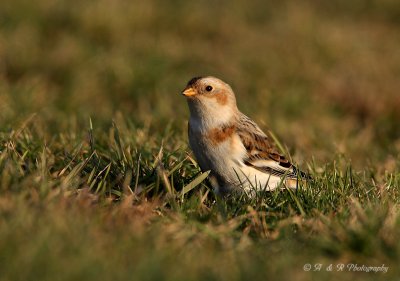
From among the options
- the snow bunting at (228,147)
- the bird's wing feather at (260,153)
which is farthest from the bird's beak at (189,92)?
the bird's wing feather at (260,153)

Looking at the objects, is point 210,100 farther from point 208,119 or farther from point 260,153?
point 260,153

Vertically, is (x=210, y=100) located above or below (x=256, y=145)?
above

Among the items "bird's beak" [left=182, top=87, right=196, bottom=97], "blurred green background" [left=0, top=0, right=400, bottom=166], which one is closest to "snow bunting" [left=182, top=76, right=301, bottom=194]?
"bird's beak" [left=182, top=87, right=196, bottom=97]

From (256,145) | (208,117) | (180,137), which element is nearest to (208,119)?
(208,117)

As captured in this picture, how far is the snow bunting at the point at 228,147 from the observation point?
4.60m

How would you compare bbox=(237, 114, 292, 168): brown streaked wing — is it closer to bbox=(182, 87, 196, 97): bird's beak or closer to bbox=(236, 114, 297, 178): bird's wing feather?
bbox=(236, 114, 297, 178): bird's wing feather

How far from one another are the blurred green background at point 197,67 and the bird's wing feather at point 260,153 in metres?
0.88

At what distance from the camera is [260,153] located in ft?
16.1

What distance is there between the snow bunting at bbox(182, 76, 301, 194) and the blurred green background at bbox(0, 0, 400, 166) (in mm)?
1007

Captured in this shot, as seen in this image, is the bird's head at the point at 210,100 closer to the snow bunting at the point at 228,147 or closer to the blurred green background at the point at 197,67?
the snow bunting at the point at 228,147

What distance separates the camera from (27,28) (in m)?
8.98

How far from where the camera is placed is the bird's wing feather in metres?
4.79

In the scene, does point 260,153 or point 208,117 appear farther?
point 260,153

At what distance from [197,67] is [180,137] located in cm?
332
